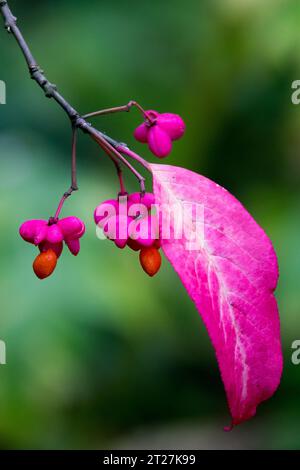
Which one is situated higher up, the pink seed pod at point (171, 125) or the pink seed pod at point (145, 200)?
the pink seed pod at point (171, 125)

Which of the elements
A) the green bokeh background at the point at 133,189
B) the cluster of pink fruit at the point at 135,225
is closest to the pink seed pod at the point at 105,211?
the cluster of pink fruit at the point at 135,225

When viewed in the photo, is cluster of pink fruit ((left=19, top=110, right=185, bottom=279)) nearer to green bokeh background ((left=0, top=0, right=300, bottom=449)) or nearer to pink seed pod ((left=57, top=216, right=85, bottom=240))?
pink seed pod ((left=57, top=216, right=85, bottom=240))

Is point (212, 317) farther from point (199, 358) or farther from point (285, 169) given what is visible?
point (285, 169)

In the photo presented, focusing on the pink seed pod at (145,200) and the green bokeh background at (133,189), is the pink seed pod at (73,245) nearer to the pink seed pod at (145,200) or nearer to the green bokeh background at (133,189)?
the pink seed pod at (145,200)

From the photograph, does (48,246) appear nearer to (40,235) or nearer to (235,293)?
(40,235)

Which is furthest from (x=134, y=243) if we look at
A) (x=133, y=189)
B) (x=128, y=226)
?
(x=133, y=189)

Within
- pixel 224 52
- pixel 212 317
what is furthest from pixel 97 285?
pixel 212 317

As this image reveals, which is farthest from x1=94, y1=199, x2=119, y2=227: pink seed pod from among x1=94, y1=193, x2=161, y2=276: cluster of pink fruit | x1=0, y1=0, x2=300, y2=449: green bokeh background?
x1=0, y1=0, x2=300, y2=449: green bokeh background

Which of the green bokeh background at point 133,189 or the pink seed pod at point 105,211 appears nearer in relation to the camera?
the pink seed pod at point 105,211
